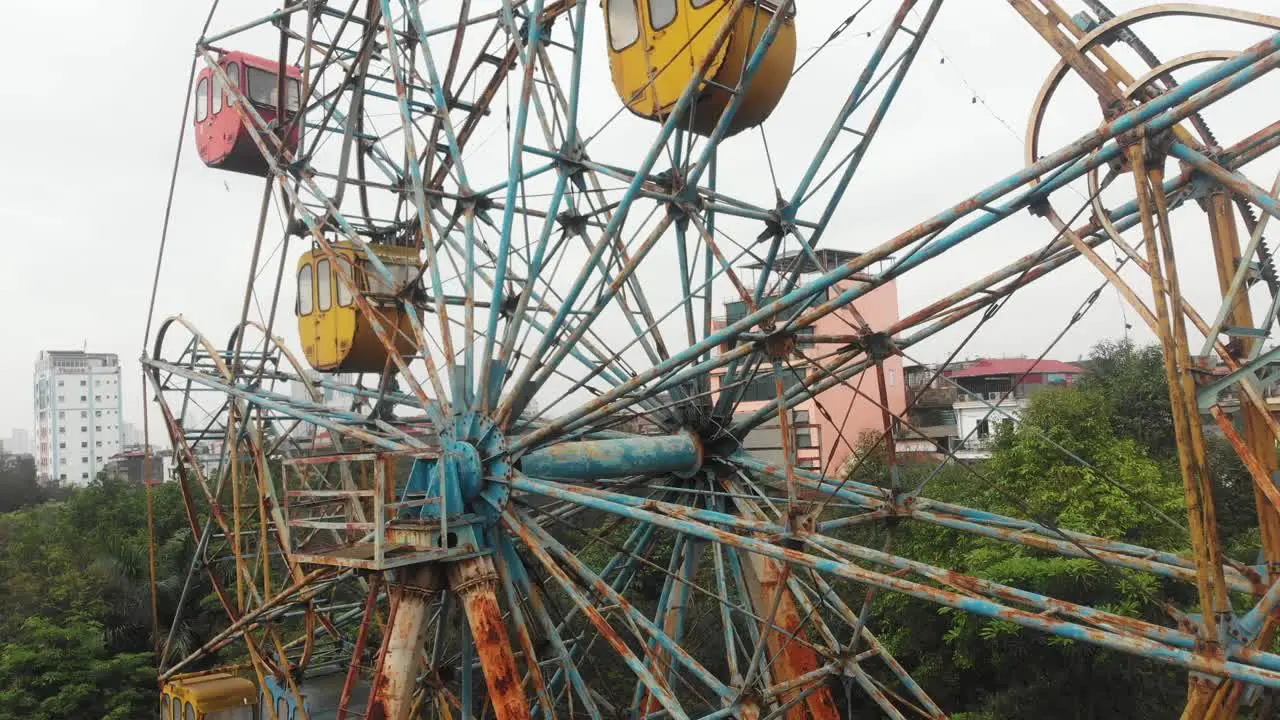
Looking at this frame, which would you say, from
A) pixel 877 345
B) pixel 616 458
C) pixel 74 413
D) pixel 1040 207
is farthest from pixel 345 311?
pixel 74 413

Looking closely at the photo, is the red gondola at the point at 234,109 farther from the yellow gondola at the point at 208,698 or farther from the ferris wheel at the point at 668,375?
the yellow gondola at the point at 208,698

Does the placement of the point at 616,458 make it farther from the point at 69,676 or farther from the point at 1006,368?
the point at 1006,368

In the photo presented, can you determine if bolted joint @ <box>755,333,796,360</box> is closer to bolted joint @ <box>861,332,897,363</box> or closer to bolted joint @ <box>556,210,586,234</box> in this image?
bolted joint @ <box>861,332,897,363</box>

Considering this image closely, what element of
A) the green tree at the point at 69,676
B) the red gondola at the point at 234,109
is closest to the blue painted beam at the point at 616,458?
the red gondola at the point at 234,109

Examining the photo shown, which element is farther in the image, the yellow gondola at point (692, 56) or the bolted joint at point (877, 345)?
the yellow gondola at point (692, 56)

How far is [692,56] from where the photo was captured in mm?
9352

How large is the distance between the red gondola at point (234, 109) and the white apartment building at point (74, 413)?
10977 cm

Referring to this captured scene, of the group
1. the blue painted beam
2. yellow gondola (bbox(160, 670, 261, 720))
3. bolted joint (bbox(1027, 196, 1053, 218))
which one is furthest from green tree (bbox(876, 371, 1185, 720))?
yellow gondola (bbox(160, 670, 261, 720))

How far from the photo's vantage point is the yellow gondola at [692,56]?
30.0ft

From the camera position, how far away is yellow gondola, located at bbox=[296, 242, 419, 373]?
14.3 metres

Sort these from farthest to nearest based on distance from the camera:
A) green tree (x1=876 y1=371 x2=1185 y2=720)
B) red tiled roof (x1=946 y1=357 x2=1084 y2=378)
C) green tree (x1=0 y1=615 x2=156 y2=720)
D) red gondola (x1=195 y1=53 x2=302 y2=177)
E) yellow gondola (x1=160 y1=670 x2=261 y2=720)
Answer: red tiled roof (x1=946 y1=357 x2=1084 y2=378)
green tree (x1=0 y1=615 x2=156 y2=720)
green tree (x1=876 y1=371 x2=1185 y2=720)
yellow gondola (x1=160 y1=670 x2=261 y2=720)
red gondola (x1=195 y1=53 x2=302 y2=177)

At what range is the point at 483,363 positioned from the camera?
9.93 metres

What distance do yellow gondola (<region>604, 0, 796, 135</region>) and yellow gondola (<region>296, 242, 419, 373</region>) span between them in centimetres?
582

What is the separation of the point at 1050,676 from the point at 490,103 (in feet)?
52.0
